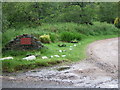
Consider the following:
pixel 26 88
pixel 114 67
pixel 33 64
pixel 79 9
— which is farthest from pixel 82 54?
pixel 79 9

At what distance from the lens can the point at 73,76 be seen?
8.40 m

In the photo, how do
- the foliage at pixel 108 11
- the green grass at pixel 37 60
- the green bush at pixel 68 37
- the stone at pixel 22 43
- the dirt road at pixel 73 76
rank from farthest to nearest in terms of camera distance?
1. the foliage at pixel 108 11
2. the green bush at pixel 68 37
3. the stone at pixel 22 43
4. the green grass at pixel 37 60
5. the dirt road at pixel 73 76

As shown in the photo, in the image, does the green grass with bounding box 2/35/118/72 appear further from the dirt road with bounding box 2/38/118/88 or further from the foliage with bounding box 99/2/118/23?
the foliage with bounding box 99/2/118/23

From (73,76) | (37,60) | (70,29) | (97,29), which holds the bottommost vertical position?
(73,76)

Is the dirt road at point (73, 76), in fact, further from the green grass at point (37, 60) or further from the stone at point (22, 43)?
the stone at point (22, 43)

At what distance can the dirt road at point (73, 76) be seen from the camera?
24.3ft

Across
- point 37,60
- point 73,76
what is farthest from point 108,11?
point 73,76

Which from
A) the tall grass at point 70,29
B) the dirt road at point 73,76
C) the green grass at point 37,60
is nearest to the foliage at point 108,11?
the tall grass at point 70,29

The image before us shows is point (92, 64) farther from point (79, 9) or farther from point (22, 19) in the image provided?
point (79, 9)

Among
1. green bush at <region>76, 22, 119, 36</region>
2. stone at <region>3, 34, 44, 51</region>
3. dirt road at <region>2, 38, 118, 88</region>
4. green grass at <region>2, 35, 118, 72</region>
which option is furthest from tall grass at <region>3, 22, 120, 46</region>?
dirt road at <region>2, 38, 118, 88</region>

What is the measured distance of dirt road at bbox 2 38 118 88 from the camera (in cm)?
Answer: 740

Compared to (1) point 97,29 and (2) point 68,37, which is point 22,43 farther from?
(1) point 97,29

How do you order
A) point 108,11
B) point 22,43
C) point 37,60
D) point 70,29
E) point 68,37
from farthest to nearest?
point 108,11
point 70,29
point 68,37
point 22,43
point 37,60

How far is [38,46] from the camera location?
→ 1188cm
